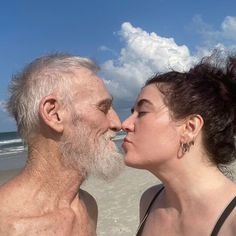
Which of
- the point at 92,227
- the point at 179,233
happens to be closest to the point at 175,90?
the point at 179,233

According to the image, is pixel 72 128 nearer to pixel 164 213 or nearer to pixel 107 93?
pixel 107 93

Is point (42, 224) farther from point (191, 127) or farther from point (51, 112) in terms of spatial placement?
point (191, 127)

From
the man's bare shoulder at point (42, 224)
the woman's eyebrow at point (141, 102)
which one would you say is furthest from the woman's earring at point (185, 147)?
the man's bare shoulder at point (42, 224)

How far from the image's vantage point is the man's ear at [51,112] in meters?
2.49

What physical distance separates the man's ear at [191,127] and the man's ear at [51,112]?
775mm

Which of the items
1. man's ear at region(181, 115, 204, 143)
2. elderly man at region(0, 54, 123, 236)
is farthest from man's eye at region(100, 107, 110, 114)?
man's ear at region(181, 115, 204, 143)

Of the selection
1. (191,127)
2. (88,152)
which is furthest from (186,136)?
(88,152)

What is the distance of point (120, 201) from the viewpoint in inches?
365

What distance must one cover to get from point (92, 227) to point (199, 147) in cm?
94

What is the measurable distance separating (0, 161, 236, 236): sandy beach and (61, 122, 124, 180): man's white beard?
468 centimetres

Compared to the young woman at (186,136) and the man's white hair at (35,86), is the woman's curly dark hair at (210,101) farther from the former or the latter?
the man's white hair at (35,86)

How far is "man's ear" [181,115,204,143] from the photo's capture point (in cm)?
248

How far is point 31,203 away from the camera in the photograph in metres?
2.47

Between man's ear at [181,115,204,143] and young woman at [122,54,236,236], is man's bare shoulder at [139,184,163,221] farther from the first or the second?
man's ear at [181,115,204,143]
